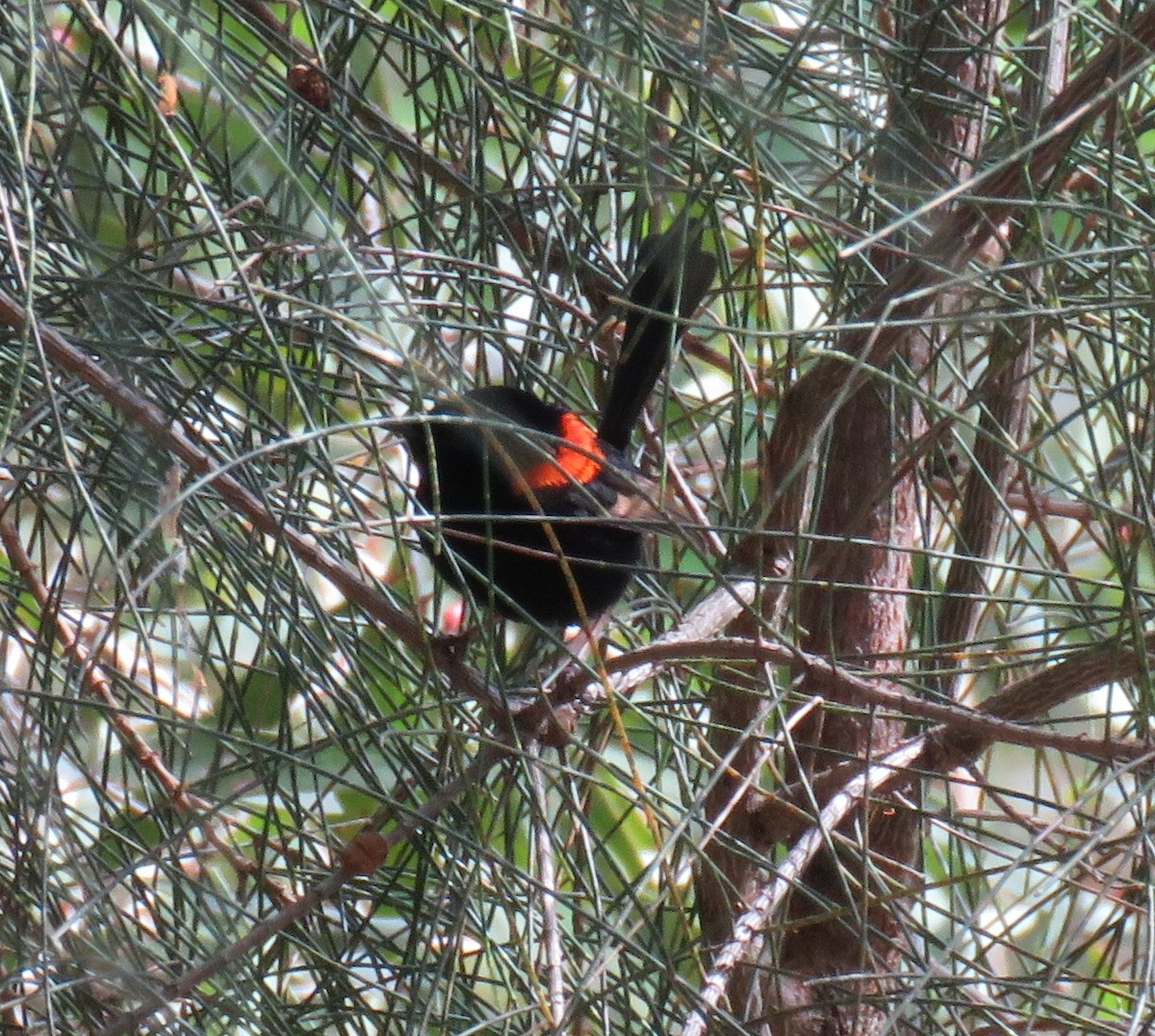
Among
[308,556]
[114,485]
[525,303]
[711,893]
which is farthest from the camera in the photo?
[525,303]

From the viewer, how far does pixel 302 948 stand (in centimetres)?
111

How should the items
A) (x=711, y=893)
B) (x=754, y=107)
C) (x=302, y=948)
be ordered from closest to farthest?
(x=754, y=107) < (x=302, y=948) < (x=711, y=893)

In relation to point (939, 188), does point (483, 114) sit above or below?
above

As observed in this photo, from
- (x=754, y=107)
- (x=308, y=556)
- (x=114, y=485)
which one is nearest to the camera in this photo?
(x=754, y=107)

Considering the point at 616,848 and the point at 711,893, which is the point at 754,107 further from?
the point at 616,848

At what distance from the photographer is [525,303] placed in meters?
2.40

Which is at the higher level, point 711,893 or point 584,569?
point 584,569

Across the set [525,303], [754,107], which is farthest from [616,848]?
[754,107]

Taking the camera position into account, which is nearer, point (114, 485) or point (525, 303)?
point (114, 485)

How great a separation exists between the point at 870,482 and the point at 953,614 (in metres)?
0.17

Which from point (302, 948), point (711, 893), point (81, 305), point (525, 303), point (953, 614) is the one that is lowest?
Answer: point (302, 948)

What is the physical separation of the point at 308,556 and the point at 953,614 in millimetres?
800

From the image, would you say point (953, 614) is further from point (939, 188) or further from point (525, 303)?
point (525, 303)

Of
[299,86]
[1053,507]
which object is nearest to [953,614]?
[1053,507]
